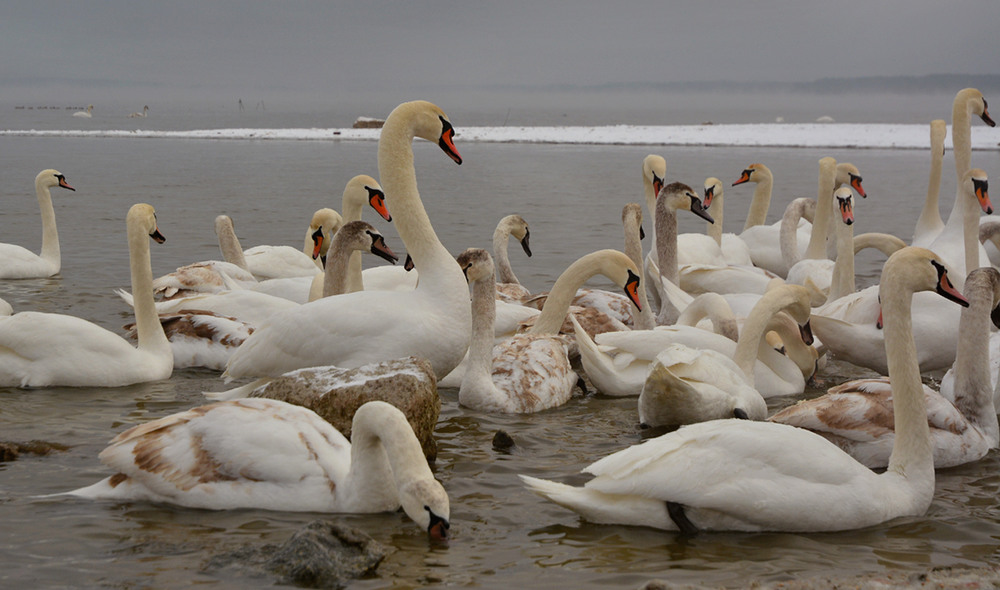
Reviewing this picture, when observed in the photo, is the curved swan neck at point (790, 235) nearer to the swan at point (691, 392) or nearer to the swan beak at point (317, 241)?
the swan beak at point (317, 241)

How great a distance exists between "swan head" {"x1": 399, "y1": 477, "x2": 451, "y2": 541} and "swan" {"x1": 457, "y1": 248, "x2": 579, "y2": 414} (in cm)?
266

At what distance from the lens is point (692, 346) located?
728 centimetres

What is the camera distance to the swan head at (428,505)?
4.20 meters

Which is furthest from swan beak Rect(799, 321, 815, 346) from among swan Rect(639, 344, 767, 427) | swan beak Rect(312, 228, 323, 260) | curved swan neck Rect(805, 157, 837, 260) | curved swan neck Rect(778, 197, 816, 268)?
swan beak Rect(312, 228, 323, 260)

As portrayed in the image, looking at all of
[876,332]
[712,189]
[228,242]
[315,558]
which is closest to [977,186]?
[876,332]

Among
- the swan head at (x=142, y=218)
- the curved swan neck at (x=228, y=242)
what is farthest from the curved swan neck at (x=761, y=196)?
the swan head at (x=142, y=218)

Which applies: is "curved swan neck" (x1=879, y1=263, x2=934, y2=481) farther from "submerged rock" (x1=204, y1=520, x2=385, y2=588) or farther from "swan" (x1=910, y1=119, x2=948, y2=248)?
"swan" (x1=910, y1=119, x2=948, y2=248)

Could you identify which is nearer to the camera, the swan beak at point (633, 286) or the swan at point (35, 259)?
the swan beak at point (633, 286)

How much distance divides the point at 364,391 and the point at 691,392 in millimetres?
1857

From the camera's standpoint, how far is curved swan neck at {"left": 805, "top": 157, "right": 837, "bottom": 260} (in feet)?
37.7

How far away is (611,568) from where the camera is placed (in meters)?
4.29

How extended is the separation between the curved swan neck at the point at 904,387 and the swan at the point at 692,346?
1.67 m

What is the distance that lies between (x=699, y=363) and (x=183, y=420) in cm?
299

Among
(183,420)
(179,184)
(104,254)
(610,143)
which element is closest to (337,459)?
(183,420)
